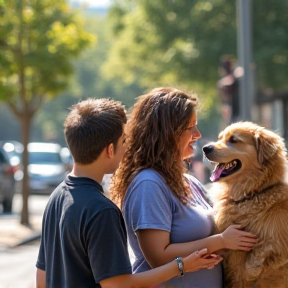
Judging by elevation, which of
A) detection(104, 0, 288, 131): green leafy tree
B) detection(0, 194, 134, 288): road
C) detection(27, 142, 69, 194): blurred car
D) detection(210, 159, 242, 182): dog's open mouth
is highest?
detection(104, 0, 288, 131): green leafy tree

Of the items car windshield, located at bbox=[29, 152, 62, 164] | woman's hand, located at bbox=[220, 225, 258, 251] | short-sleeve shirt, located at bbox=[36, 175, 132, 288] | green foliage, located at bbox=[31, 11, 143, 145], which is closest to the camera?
short-sleeve shirt, located at bbox=[36, 175, 132, 288]

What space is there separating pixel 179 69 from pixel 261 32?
3.63 metres

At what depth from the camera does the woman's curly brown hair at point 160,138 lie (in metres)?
3.91

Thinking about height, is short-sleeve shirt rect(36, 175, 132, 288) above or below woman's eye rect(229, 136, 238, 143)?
below

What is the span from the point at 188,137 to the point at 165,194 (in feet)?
1.05

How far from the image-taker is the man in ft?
10.9

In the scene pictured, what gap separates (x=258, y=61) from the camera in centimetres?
2964

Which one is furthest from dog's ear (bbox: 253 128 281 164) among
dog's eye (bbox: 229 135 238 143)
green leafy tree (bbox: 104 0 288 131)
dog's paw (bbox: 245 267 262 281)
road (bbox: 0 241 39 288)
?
green leafy tree (bbox: 104 0 288 131)

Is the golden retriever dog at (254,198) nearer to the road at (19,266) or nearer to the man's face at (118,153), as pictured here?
the man's face at (118,153)

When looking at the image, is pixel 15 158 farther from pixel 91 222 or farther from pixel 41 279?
pixel 91 222

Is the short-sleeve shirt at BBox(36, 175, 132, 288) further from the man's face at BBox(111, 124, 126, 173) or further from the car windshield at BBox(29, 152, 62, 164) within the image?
the car windshield at BBox(29, 152, 62, 164)

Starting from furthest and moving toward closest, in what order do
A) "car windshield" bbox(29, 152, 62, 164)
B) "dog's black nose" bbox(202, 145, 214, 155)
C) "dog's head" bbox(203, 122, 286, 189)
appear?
1. "car windshield" bbox(29, 152, 62, 164)
2. "dog's black nose" bbox(202, 145, 214, 155)
3. "dog's head" bbox(203, 122, 286, 189)

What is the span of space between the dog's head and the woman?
0.31m

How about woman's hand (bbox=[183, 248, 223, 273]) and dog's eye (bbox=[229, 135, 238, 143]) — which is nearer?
woman's hand (bbox=[183, 248, 223, 273])
